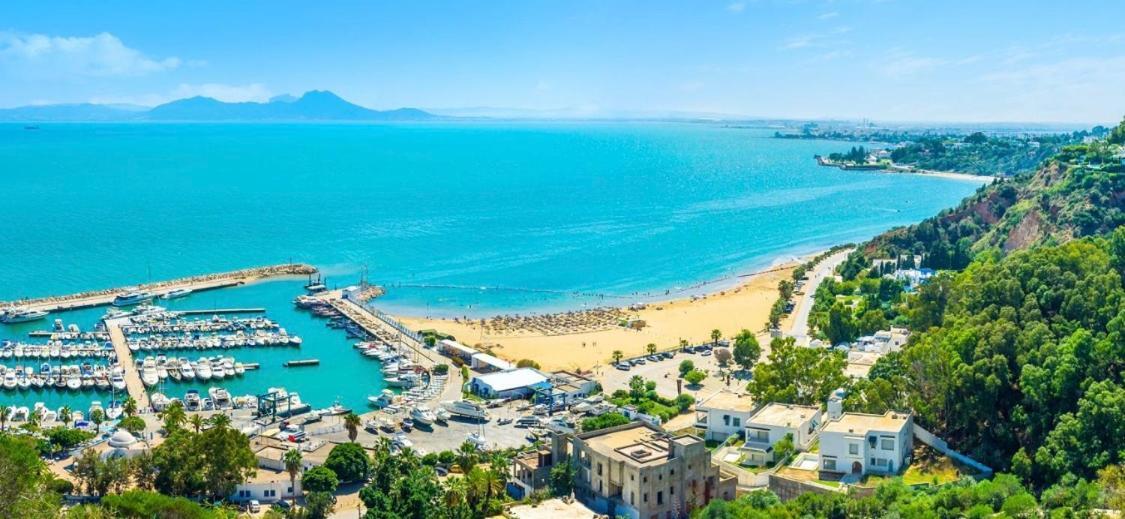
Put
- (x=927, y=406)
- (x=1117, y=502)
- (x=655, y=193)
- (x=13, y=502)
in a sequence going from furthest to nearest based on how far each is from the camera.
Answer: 1. (x=655, y=193)
2. (x=927, y=406)
3. (x=1117, y=502)
4. (x=13, y=502)

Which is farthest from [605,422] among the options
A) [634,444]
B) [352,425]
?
[352,425]

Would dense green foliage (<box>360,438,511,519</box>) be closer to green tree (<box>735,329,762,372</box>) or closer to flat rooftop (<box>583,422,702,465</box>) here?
flat rooftop (<box>583,422,702,465</box>)

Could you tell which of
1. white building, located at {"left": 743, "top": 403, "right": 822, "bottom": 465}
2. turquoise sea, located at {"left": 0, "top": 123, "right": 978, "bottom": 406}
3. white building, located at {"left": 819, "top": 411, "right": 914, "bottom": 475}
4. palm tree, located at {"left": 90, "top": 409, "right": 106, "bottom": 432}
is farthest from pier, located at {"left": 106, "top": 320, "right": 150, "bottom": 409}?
white building, located at {"left": 819, "top": 411, "right": 914, "bottom": 475}

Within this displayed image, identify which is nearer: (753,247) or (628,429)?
(628,429)

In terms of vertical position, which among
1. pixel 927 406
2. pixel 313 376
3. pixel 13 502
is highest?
pixel 13 502

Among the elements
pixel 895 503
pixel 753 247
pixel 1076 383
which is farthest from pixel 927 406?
pixel 753 247

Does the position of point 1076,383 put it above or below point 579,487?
above

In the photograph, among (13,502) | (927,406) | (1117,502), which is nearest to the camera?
(13,502)

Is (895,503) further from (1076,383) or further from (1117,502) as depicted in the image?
(1076,383)
